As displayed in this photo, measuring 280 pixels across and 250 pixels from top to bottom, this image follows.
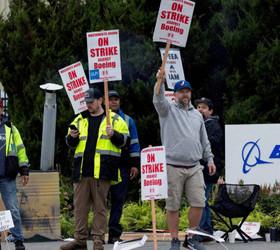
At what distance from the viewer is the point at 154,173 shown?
35.1 ft

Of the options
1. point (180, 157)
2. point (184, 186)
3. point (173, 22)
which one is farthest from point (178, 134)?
point (173, 22)

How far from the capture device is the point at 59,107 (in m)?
17.8

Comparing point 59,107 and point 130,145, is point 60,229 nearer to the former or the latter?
point 130,145

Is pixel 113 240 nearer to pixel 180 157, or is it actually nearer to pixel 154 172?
pixel 180 157

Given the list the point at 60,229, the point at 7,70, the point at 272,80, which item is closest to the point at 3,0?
the point at 7,70

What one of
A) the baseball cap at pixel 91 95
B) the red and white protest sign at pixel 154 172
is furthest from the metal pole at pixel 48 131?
the red and white protest sign at pixel 154 172

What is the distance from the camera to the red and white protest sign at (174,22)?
11930mm

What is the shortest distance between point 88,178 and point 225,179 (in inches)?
180

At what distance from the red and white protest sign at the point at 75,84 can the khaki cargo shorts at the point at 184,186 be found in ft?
7.70

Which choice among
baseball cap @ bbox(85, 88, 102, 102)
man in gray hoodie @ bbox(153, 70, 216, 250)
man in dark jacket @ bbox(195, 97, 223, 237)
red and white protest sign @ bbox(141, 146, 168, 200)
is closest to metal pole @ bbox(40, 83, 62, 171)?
man in dark jacket @ bbox(195, 97, 223, 237)

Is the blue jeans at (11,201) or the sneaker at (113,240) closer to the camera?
the blue jeans at (11,201)

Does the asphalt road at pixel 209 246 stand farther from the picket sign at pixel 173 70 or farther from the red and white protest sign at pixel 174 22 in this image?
the red and white protest sign at pixel 174 22

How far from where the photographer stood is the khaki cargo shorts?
37.1 ft

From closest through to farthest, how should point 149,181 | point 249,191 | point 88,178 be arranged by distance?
point 149,181, point 88,178, point 249,191
